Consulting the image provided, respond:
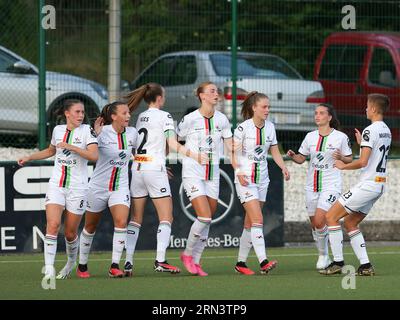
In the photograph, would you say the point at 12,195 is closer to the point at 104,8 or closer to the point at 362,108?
the point at 104,8

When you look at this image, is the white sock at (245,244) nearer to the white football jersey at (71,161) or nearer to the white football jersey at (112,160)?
the white football jersey at (112,160)

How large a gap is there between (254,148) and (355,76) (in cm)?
444

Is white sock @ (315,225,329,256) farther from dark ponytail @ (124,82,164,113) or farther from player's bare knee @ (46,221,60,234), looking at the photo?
player's bare knee @ (46,221,60,234)

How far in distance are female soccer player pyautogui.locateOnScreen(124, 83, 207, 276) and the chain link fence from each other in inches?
120

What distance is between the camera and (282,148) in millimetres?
16375

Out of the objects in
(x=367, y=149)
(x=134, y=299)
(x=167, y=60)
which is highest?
(x=167, y=60)

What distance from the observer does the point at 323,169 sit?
13.2 m

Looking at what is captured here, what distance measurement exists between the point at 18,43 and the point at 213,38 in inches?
104

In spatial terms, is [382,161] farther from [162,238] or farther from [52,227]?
[52,227]

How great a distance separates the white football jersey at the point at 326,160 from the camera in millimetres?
13180

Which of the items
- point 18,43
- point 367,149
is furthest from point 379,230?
point 18,43

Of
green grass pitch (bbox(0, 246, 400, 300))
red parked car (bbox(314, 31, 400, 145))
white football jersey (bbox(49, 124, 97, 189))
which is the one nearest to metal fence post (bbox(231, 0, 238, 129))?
red parked car (bbox(314, 31, 400, 145))

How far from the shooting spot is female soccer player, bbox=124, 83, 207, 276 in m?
12.6

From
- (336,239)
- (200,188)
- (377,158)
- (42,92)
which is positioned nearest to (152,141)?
(200,188)
